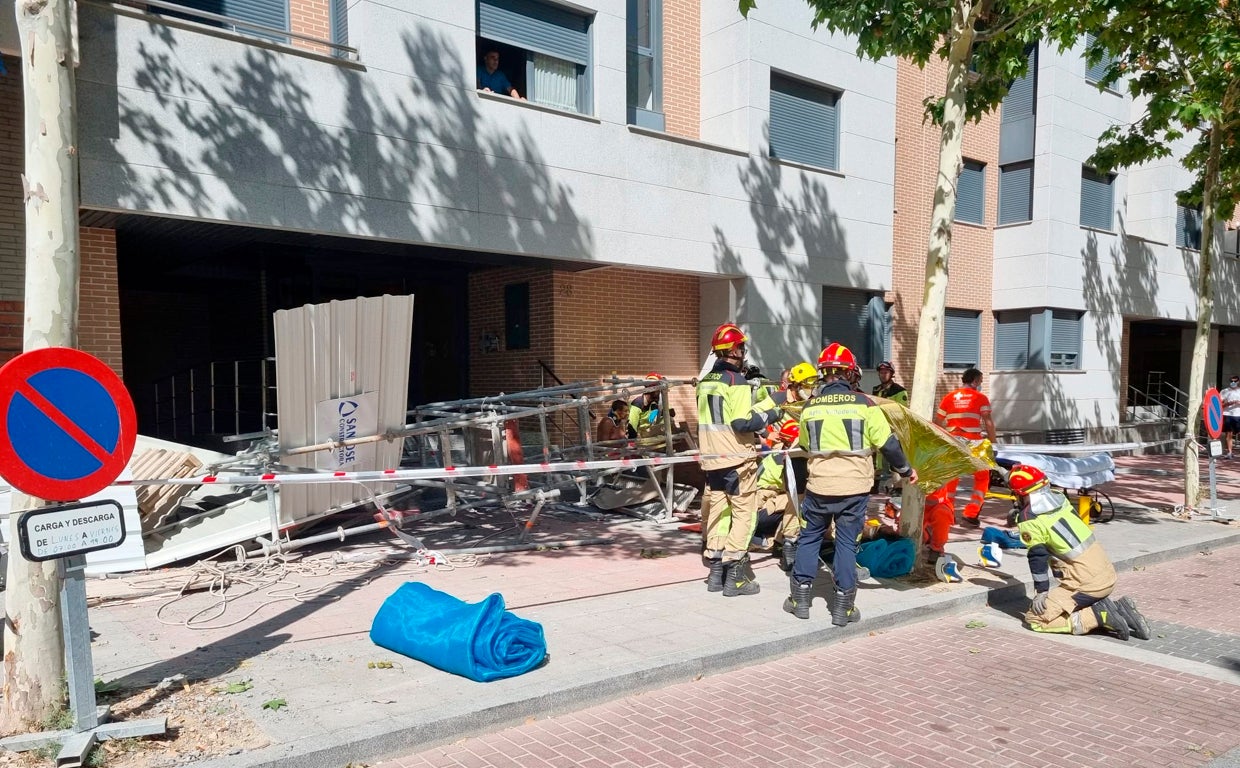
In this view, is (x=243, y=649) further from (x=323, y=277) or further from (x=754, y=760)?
(x=323, y=277)

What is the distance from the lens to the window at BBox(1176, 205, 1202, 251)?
2108 cm

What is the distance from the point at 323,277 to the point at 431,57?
4.68 metres

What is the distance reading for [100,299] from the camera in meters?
8.67

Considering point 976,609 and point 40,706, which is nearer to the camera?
point 40,706

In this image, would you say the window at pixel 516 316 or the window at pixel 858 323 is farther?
the window at pixel 858 323

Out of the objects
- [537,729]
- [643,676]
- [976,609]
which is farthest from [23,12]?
[976,609]

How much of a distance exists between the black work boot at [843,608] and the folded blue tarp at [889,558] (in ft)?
4.16

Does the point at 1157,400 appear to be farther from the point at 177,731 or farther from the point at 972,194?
the point at 177,731

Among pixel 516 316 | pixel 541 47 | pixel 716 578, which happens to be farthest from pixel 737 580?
pixel 541 47

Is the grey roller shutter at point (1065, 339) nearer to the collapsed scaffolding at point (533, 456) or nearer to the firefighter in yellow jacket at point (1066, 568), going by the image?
the collapsed scaffolding at point (533, 456)

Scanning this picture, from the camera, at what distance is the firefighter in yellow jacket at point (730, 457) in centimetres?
647

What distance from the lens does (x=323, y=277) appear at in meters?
13.3

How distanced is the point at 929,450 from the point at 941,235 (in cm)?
194

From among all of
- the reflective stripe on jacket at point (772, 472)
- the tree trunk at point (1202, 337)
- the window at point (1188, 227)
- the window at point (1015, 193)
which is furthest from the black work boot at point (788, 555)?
the window at point (1188, 227)
